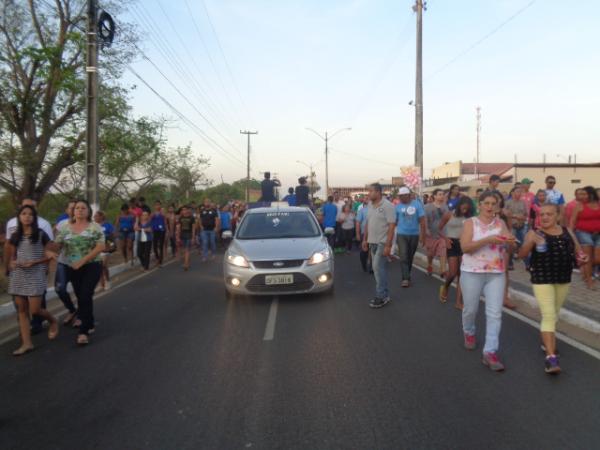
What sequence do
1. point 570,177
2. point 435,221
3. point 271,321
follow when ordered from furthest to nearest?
point 570,177 < point 435,221 < point 271,321

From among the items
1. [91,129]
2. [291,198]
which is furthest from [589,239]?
[91,129]

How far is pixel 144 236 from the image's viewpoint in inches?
496

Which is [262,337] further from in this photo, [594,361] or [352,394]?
[594,361]

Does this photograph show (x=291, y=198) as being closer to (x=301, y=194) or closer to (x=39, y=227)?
(x=301, y=194)

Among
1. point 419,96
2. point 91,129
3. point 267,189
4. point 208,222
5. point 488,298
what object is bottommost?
point 488,298

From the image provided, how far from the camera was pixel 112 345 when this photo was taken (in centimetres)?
597

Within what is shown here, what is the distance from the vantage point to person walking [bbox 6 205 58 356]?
18.7 ft

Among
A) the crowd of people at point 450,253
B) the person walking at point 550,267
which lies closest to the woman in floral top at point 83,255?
the crowd of people at point 450,253

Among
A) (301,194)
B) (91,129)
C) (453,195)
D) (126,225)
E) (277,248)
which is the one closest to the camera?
(277,248)

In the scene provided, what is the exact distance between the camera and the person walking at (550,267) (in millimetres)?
4613

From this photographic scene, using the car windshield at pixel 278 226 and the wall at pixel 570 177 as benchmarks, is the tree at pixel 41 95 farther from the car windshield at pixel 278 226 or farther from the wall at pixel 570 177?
the wall at pixel 570 177

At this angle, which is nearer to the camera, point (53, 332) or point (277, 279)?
point (53, 332)

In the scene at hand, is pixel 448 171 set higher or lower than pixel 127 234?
higher

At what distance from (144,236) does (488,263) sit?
9620 millimetres
